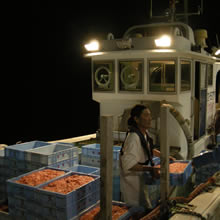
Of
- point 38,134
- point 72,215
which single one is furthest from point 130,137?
point 38,134

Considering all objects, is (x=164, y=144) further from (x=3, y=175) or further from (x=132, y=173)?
(x=3, y=175)

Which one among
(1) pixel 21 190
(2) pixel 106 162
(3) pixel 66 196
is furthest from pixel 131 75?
(2) pixel 106 162

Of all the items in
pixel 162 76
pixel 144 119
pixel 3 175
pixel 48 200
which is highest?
pixel 162 76

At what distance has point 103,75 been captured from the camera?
7105 millimetres

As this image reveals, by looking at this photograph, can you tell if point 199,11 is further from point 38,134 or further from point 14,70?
point 38,134

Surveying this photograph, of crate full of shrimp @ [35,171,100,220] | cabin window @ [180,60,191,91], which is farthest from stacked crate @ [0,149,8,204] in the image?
cabin window @ [180,60,191,91]

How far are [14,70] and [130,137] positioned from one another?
23747 millimetres

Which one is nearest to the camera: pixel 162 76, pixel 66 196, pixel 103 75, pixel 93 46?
pixel 66 196

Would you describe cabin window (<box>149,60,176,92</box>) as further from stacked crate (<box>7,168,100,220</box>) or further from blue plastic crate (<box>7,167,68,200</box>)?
blue plastic crate (<box>7,167,68,200</box>)

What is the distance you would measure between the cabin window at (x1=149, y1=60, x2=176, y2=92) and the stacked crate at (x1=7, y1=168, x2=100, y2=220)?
301cm

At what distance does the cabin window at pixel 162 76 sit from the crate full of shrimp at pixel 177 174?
2.19m

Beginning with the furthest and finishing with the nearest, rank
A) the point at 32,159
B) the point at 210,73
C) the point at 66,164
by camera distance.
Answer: the point at 210,73 → the point at 66,164 → the point at 32,159

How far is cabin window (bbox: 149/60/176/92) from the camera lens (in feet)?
20.8

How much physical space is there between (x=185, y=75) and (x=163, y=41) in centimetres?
123
